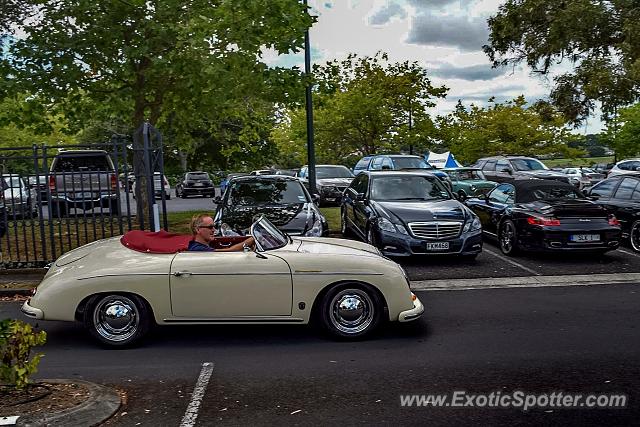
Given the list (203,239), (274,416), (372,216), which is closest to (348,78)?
(372,216)

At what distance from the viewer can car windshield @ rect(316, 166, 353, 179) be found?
2327 cm

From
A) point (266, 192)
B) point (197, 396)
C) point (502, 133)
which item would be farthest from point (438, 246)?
point (502, 133)

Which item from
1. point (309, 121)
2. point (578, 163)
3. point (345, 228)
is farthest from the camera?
point (578, 163)

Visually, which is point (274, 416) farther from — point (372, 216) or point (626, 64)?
point (626, 64)

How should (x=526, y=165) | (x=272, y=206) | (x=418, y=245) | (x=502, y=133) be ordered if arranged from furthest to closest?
(x=502, y=133) < (x=526, y=165) < (x=272, y=206) < (x=418, y=245)

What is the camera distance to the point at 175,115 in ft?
56.9

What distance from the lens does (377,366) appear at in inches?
233

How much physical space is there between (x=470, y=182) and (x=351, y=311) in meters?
16.7

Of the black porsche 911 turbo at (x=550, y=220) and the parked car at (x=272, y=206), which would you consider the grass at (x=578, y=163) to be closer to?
the black porsche 911 turbo at (x=550, y=220)

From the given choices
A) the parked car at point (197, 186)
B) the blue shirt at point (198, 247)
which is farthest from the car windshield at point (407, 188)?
the parked car at point (197, 186)

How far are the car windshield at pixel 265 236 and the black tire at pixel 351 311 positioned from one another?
82 cm

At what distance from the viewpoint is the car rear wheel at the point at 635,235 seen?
12141mm

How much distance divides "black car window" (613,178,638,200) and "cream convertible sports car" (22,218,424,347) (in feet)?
26.3

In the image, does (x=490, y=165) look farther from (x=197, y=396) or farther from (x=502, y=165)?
(x=197, y=396)
